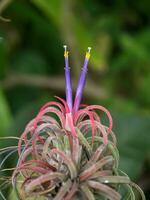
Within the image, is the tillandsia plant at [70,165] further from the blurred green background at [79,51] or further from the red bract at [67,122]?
the blurred green background at [79,51]

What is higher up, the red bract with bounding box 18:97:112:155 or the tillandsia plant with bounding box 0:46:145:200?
the red bract with bounding box 18:97:112:155

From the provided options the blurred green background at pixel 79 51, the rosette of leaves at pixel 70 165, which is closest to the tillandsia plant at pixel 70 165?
the rosette of leaves at pixel 70 165

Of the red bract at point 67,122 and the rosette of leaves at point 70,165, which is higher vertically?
A: the red bract at point 67,122

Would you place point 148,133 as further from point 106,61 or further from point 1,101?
point 106,61

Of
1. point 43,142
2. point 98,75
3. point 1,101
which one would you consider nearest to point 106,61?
point 98,75

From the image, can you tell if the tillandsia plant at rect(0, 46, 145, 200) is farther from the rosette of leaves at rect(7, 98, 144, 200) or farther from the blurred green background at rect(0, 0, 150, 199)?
the blurred green background at rect(0, 0, 150, 199)

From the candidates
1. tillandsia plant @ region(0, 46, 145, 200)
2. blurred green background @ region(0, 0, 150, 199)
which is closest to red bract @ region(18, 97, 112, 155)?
tillandsia plant @ region(0, 46, 145, 200)
